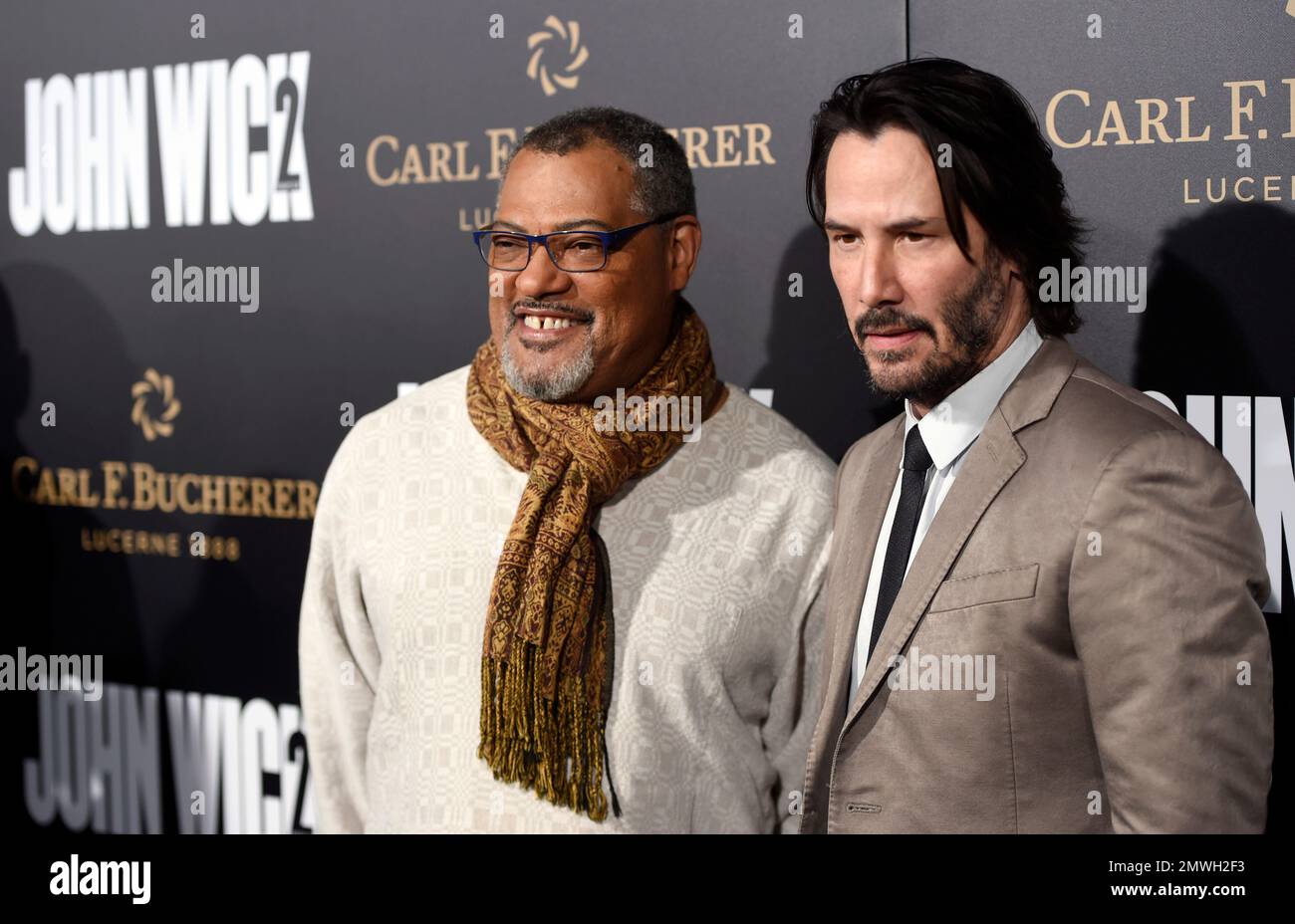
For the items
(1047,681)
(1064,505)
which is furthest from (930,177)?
(1047,681)

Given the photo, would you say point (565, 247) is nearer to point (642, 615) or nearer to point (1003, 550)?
point (642, 615)

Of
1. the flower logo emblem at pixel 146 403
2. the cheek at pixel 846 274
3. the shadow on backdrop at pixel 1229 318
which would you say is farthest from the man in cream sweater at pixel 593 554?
the flower logo emblem at pixel 146 403

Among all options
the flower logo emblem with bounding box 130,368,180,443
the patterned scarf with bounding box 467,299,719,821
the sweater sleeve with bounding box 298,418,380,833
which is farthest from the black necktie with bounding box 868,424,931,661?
the flower logo emblem with bounding box 130,368,180,443

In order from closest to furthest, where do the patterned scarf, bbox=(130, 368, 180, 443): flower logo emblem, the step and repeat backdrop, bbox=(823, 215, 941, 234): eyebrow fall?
bbox=(823, 215, 941, 234): eyebrow → the patterned scarf → the step and repeat backdrop → bbox=(130, 368, 180, 443): flower logo emblem

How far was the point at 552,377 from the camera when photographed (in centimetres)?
220

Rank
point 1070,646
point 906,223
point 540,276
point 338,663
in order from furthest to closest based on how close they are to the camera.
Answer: point 338,663, point 540,276, point 906,223, point 1070,646

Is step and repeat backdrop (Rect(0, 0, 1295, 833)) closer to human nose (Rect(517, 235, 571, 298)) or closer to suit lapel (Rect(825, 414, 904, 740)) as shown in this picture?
suit lapel (Rect(825, 414, 904, 740))

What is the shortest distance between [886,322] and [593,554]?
0.62 metres

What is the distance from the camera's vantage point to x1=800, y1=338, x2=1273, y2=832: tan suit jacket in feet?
5.44

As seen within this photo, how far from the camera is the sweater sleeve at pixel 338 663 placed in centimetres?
238

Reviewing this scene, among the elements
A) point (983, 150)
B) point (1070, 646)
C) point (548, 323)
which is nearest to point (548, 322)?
point (548, 323)

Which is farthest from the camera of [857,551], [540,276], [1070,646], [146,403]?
[146,403]

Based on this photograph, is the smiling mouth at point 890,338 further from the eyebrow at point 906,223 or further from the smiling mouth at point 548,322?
the smiling mouth at point 548,322

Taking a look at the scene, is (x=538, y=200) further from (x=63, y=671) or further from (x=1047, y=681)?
(x=63, y=671)
